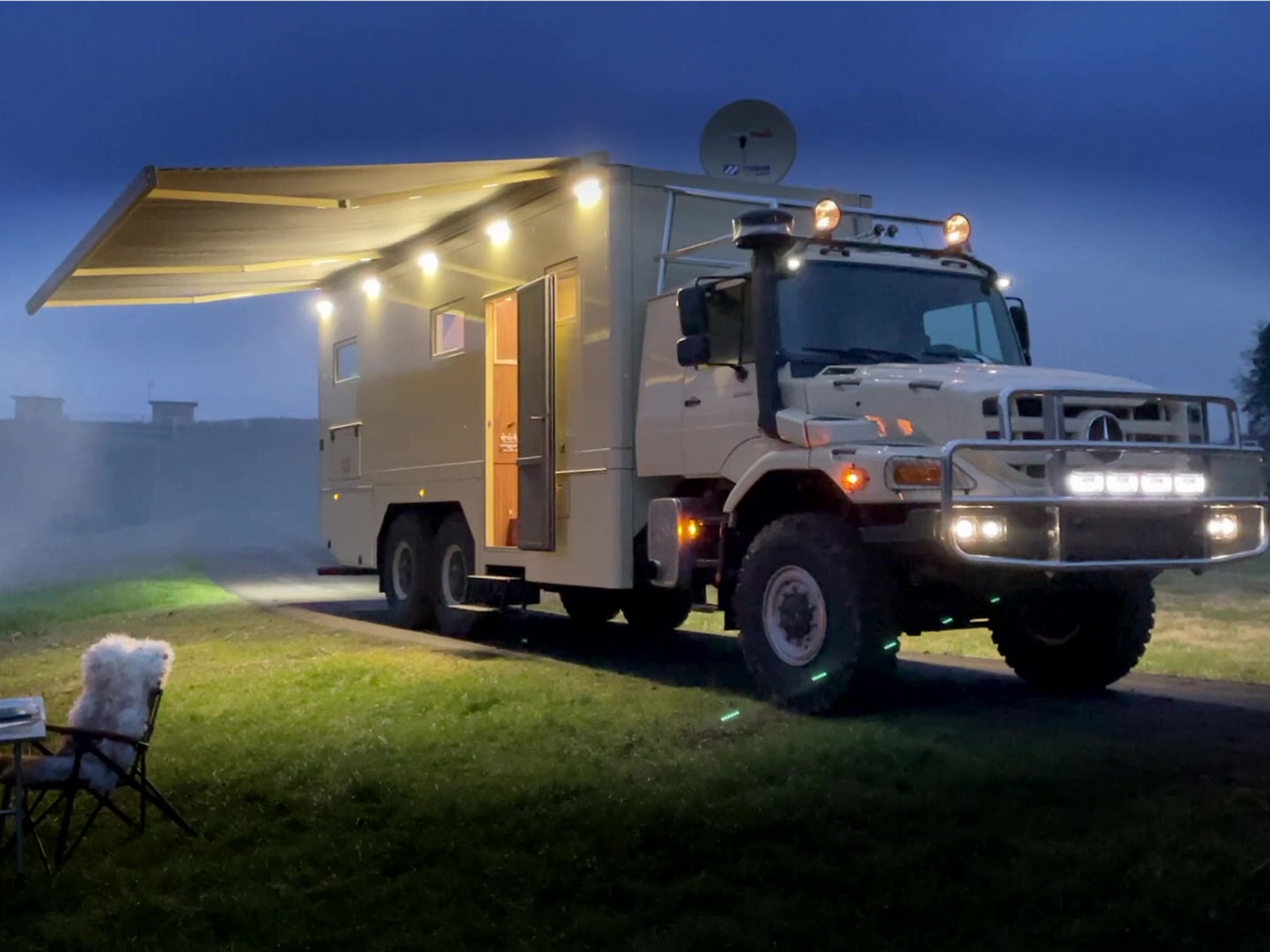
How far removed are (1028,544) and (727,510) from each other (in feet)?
6.81

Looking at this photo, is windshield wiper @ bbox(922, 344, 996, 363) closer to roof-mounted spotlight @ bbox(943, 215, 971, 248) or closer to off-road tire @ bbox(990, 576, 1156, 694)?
roof-mounted spotlight @ bbox(943, 215, 971, 248)

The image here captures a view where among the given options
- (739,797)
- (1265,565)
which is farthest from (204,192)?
(1265,565)

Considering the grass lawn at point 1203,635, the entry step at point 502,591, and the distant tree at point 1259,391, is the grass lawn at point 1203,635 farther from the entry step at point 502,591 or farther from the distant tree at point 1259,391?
the distant tree at point 1259,391

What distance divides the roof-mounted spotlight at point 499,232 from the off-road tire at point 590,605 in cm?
311

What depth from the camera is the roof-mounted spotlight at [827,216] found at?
843cm

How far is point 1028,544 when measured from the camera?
702 cm

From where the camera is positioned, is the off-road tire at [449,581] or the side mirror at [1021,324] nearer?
the side mirror at [1021,324]

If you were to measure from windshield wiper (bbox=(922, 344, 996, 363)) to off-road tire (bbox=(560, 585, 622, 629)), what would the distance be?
4.27 metres

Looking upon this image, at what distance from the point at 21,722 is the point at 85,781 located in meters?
0.38

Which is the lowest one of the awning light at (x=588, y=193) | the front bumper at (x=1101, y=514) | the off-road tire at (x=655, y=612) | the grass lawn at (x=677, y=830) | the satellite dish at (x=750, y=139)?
the grass lawn at (x=677, y=830)

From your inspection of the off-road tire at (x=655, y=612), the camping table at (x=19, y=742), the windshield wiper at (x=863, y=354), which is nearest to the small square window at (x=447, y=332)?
the off-road tire at (x=655, y=612)

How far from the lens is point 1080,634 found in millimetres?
8672

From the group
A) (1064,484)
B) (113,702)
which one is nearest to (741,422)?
(1064,484)

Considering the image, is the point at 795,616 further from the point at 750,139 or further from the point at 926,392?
the point at 750,139
